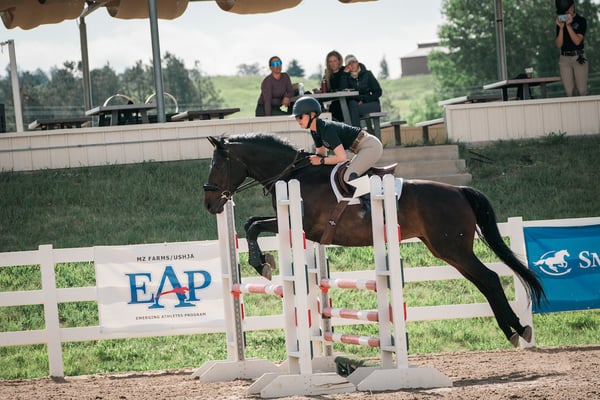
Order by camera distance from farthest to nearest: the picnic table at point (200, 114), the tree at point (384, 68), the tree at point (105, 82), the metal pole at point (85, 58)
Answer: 1. the tree at point (384, 68)
2. the tree at point (105, 82)
3. the metal pole at point (85, 58)
4. the picnic table at point (200, 114)

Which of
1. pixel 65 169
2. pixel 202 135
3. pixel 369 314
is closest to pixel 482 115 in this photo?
pixel 202 135

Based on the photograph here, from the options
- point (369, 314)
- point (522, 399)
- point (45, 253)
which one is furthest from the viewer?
point (45, 253)

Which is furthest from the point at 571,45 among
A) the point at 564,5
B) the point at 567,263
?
the point at 567,263

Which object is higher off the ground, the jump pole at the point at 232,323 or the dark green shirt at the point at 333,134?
the dark green shirt at the point at 333,134

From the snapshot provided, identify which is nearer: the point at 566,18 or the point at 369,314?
the point at 369,314

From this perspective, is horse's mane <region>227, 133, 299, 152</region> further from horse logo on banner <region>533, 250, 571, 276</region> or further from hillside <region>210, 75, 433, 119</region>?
hillside <region>210, 75, 433, 119</region>

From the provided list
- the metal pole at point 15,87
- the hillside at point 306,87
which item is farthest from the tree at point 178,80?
the metal pole at point 15,87

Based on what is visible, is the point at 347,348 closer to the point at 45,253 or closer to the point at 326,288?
the point at 326,288

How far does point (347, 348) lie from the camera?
1234 centimetres

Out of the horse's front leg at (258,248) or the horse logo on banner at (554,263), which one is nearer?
the horse's front leg at (258,248)

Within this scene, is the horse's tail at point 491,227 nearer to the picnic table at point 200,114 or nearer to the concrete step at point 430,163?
the concrete step at point 430,163

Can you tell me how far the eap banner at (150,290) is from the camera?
1152 centimetres

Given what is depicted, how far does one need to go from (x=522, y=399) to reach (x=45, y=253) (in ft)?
18.3

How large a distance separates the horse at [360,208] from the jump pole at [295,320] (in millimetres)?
1192
